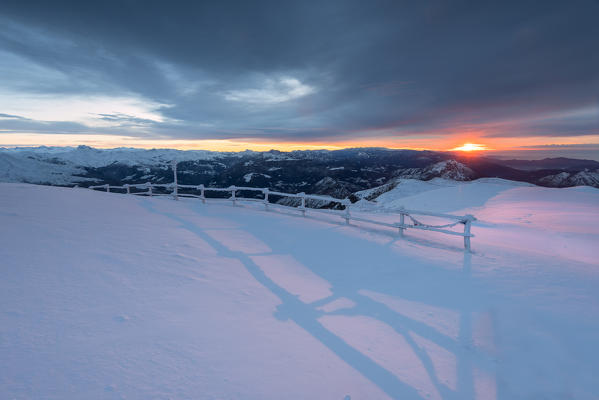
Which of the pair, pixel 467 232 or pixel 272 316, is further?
pixel 467 232

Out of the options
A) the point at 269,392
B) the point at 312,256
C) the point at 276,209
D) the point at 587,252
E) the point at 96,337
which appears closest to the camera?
the point at 269,392

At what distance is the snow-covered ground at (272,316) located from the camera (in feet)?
11.2

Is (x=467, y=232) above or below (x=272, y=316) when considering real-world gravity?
above

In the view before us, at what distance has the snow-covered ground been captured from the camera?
3.42 meters

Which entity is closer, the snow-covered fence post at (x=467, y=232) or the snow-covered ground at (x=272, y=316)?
the snow-covered ground at (x=272, y=316)

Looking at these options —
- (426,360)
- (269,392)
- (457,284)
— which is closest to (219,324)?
(269,392)

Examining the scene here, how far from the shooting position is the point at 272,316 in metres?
5.14

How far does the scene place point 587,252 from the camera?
35.8 feet

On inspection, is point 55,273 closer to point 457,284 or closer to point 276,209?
point 457,284

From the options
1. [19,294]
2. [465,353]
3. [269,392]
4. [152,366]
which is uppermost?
[19,294]

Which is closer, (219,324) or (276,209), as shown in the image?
(219,324)

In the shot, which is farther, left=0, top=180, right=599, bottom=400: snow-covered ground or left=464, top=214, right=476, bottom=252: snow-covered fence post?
left=464, top=214, right=476, bottom=252: snow-covered fence post

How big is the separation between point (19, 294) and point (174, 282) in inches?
91.8

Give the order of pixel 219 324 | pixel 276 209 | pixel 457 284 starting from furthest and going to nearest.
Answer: pixel 276 209 → pixel 457 284 → pixel 219 324
